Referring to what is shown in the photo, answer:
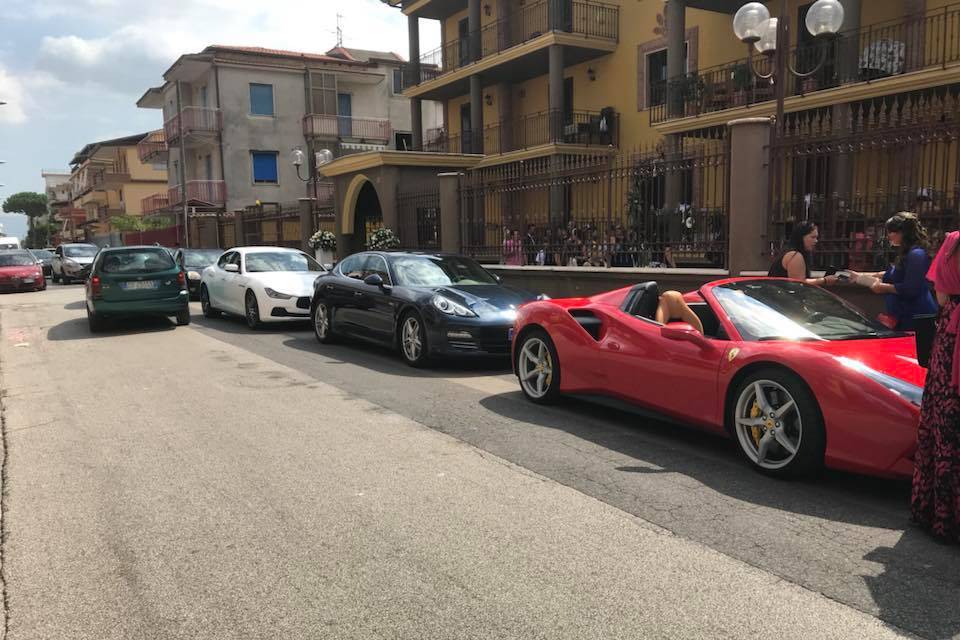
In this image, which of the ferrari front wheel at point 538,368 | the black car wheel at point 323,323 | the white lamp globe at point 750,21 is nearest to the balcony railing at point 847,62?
the white lamp globe at point 750,21

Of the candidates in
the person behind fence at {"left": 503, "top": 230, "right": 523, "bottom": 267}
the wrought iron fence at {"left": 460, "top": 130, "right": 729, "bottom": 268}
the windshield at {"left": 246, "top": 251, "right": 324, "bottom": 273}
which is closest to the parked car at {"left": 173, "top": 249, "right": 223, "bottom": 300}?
the windshield at {"left": 246, "top": 251, "right": 324, "bottom": 273}

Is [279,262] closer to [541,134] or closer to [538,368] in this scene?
[538,368]

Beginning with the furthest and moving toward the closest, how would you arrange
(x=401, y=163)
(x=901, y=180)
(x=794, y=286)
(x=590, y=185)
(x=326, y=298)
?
(x=401, y=163), (x=590, y=185), (x=326, y=298), (x=901, y=180), (x=794, y=286)

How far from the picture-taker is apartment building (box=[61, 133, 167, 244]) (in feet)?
223

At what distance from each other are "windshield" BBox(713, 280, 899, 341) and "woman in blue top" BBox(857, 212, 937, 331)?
0.76 meters

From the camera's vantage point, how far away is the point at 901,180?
27.9 ft

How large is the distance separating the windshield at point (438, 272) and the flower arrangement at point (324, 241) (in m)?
13.3

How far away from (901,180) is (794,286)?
380cm

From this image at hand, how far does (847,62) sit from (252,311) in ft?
42.8

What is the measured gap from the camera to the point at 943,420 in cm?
362

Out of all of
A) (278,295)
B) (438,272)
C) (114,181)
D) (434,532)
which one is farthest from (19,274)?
(114,181)

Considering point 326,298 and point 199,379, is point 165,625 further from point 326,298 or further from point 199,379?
point 326,298

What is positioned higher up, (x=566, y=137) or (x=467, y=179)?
(x=566, y=137)

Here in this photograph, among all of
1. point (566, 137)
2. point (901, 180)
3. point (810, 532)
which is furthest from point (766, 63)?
point (810, 532)
